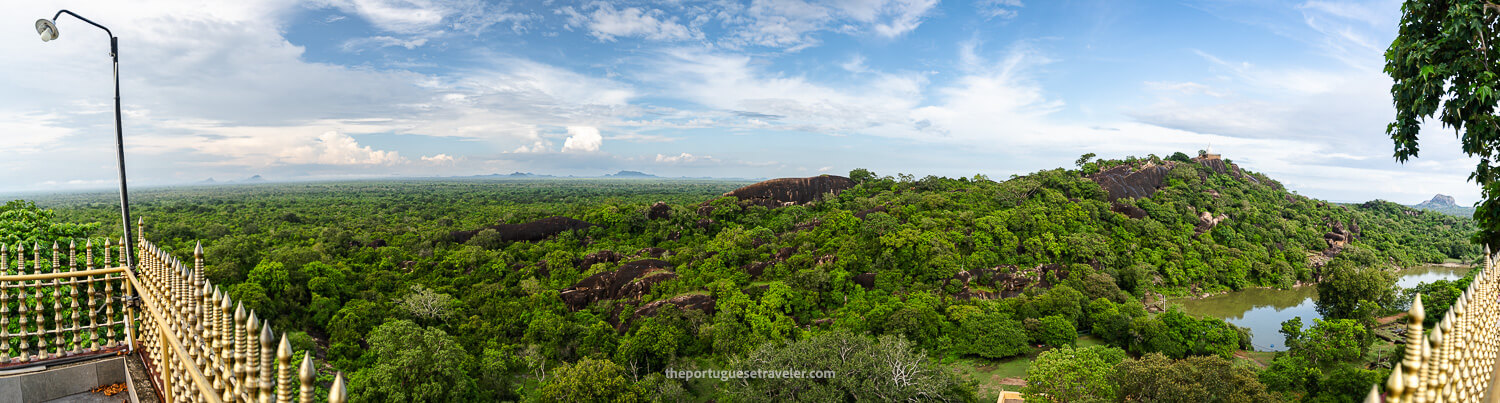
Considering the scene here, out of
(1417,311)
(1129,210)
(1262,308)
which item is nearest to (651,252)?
(1417,311)

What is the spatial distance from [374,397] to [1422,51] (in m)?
21.3

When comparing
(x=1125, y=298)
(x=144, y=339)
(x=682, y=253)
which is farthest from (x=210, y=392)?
(x=1125, y=298)

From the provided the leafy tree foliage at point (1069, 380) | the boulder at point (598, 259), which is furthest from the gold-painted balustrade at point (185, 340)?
the boulder at point (598, 259)

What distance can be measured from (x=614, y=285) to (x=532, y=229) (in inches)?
472

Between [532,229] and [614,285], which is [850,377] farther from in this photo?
[532,229]

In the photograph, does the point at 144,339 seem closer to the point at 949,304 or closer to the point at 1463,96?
the point at 1463,96

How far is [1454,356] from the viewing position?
2598mm

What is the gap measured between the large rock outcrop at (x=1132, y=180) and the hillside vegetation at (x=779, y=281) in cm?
27

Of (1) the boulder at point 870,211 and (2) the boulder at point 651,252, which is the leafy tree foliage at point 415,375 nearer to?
(2) the boulder at point 651,252

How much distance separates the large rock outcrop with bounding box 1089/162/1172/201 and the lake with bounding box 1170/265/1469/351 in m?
13.1

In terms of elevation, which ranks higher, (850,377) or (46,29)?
(46,29)

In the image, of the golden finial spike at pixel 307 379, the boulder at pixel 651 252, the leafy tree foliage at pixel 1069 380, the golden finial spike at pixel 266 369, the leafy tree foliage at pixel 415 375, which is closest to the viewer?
the golden finial spike at pixel 307 379

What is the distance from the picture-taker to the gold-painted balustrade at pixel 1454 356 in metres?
1.98

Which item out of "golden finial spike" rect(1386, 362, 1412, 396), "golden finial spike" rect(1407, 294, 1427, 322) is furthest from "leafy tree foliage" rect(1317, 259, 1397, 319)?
"golden finial spike" rect(1386, 362, 1412, 396)
